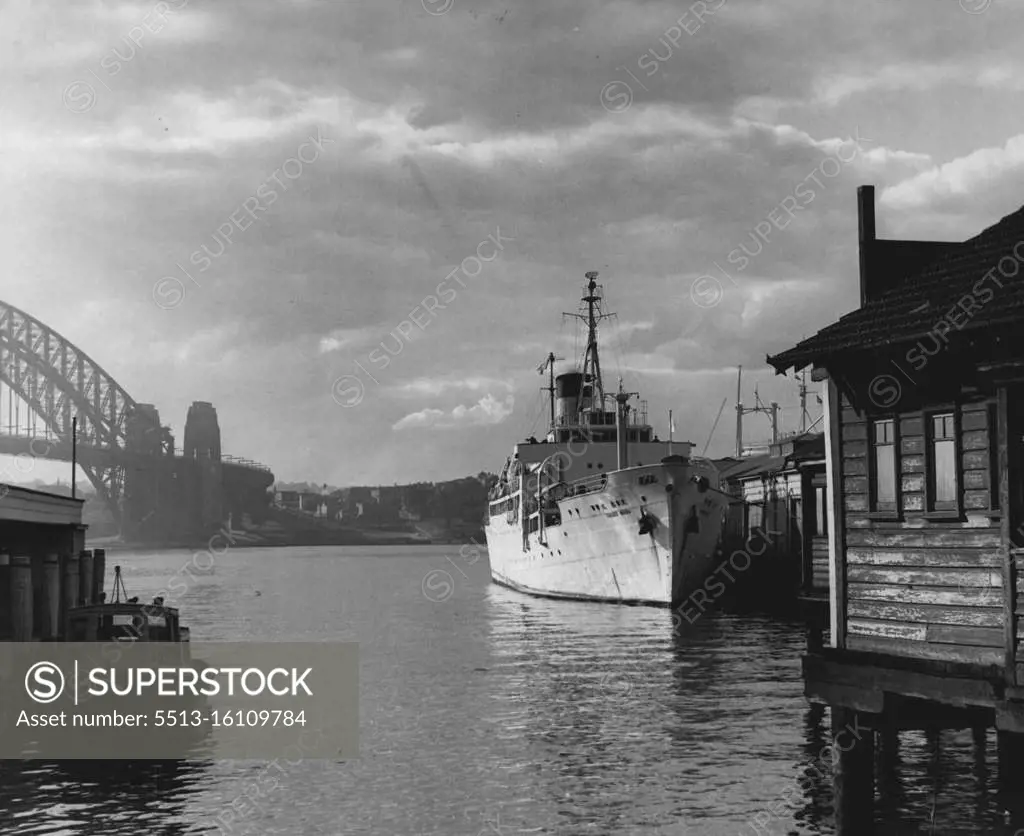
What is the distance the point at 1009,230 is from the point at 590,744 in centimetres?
1395

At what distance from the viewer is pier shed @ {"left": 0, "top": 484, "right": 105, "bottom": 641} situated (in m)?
29.9

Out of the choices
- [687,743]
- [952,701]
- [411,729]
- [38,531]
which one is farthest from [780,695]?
[38,531]

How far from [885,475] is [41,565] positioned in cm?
2610

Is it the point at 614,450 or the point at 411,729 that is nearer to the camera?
the point at 411,729

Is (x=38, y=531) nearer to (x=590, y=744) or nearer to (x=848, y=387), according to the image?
(x=590, y=744)

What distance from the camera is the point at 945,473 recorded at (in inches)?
632

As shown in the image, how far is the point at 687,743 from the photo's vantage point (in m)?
25.8

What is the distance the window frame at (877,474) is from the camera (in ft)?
54.4

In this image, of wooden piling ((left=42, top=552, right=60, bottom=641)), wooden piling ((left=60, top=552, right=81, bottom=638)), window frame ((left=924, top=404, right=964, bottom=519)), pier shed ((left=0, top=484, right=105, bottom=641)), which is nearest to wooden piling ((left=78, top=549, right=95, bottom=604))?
pier shed ((left=0, top=484, right=105, bottom=641))

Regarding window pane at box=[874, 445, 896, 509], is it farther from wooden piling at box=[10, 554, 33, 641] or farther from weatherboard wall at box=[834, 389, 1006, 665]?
wooden piling at box=[10, 554, 33, 641]

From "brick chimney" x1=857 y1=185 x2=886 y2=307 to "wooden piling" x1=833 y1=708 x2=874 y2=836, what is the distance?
5.98 meters

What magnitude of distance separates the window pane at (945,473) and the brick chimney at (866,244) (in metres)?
3.09

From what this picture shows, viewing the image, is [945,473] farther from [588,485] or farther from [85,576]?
[588,485]

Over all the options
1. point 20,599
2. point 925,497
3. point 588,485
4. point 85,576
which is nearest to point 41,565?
point 85,576
